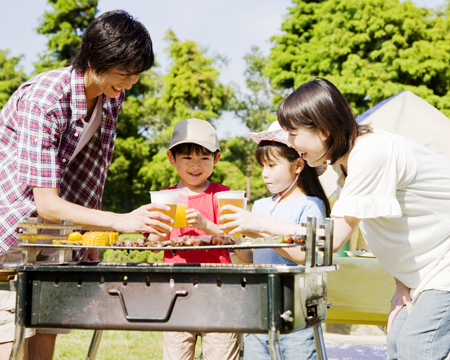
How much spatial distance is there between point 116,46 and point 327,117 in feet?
4.08

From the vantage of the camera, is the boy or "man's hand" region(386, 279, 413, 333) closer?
"man's hand" region(386, 279, 413, 333)

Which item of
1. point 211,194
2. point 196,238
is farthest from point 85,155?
point 196,238

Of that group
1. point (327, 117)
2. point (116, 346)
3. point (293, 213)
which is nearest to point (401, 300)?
point (293, 213)

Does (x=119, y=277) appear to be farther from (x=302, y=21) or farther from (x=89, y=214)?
(x=302, y=21)

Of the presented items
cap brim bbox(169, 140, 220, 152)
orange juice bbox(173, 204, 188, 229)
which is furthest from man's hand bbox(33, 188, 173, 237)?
cap brim bbox(169, 140, 220, 152)

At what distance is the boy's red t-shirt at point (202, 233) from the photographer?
3.26 metres

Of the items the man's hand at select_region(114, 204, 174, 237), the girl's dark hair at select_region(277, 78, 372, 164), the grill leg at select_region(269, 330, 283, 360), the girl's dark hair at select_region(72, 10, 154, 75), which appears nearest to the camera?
the grill leg at select_region(269, 330, 283, 360)

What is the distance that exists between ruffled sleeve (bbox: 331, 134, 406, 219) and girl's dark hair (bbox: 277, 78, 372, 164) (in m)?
0.17

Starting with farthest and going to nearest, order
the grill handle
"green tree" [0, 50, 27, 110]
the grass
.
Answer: "green tree" [0, 50, 27, 110]
the grass
the grill handle

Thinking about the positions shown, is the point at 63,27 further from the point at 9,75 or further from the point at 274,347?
the point at 274,347

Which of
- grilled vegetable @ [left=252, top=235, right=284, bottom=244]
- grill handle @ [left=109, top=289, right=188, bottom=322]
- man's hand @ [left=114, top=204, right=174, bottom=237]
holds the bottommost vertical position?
grill handle @ [left=109, top=289, right=188, bottom=322]

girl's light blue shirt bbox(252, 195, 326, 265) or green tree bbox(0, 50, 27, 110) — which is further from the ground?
green tree bbox(0, 50, 27, 110)

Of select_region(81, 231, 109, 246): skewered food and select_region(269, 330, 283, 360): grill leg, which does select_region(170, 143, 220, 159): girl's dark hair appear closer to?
select_region(81, 231, 109, 246): skewered food

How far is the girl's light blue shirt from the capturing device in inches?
123
